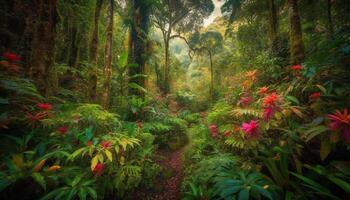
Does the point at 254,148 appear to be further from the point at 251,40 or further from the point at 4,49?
the point at 251,40

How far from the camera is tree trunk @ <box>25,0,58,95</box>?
3.13 meters

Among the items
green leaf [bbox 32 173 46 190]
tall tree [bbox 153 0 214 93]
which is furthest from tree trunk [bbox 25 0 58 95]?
tall tree [bbox 153 0 214 93]

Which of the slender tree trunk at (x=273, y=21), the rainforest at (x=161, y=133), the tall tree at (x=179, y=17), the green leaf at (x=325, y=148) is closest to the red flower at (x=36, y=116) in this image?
the rainforest at (x=161, y=133)

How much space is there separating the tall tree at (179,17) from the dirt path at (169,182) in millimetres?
8123

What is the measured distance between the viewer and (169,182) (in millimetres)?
3727

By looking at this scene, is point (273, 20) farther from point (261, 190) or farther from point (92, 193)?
point (92, 193)

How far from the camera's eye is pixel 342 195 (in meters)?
1.98

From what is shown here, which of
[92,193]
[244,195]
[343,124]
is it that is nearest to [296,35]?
[343,124]

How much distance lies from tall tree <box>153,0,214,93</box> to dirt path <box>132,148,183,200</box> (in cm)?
812

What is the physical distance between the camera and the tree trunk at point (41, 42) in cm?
313

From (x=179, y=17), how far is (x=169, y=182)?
515 inches

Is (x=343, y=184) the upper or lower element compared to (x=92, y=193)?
upper

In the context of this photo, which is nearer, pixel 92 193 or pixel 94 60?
pixel 92 193

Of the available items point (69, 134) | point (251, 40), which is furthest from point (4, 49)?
point (251, 40)
